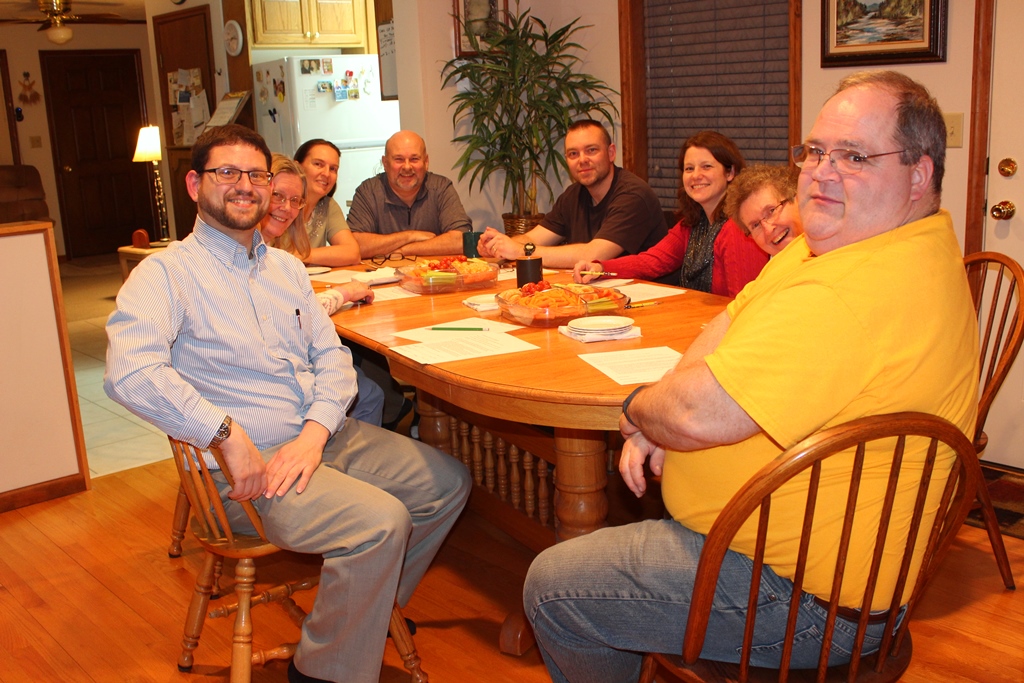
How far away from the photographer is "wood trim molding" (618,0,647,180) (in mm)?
4516

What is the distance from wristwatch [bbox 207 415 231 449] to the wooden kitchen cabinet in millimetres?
5226

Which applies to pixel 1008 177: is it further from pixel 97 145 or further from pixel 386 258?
pixel 97 145

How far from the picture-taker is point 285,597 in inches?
87.0

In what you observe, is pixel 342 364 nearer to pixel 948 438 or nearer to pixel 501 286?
pixel 501 286

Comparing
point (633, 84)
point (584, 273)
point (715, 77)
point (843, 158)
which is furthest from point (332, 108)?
point (843, 158)

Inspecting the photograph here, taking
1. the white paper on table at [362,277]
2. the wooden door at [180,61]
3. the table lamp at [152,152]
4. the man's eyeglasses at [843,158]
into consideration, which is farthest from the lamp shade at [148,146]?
the man's eyeglasses at [843,158]

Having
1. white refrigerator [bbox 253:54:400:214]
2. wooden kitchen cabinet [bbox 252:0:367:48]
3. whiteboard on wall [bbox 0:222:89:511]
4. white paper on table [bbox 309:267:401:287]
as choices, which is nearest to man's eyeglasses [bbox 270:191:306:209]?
white paper on table [bbox 309:267:401:287]

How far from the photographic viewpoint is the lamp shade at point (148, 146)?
7.02m

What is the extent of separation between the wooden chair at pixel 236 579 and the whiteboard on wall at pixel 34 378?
4.54ft

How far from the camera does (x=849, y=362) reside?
4.04ft

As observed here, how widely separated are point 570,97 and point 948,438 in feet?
11.9

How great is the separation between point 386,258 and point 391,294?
29.2 inches

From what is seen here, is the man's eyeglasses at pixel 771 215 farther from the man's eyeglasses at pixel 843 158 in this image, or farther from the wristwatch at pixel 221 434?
the wristwatch at pixel 221 434

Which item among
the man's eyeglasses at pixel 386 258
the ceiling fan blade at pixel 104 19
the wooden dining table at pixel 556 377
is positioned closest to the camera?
the wooden dining table at pixel 556 377
